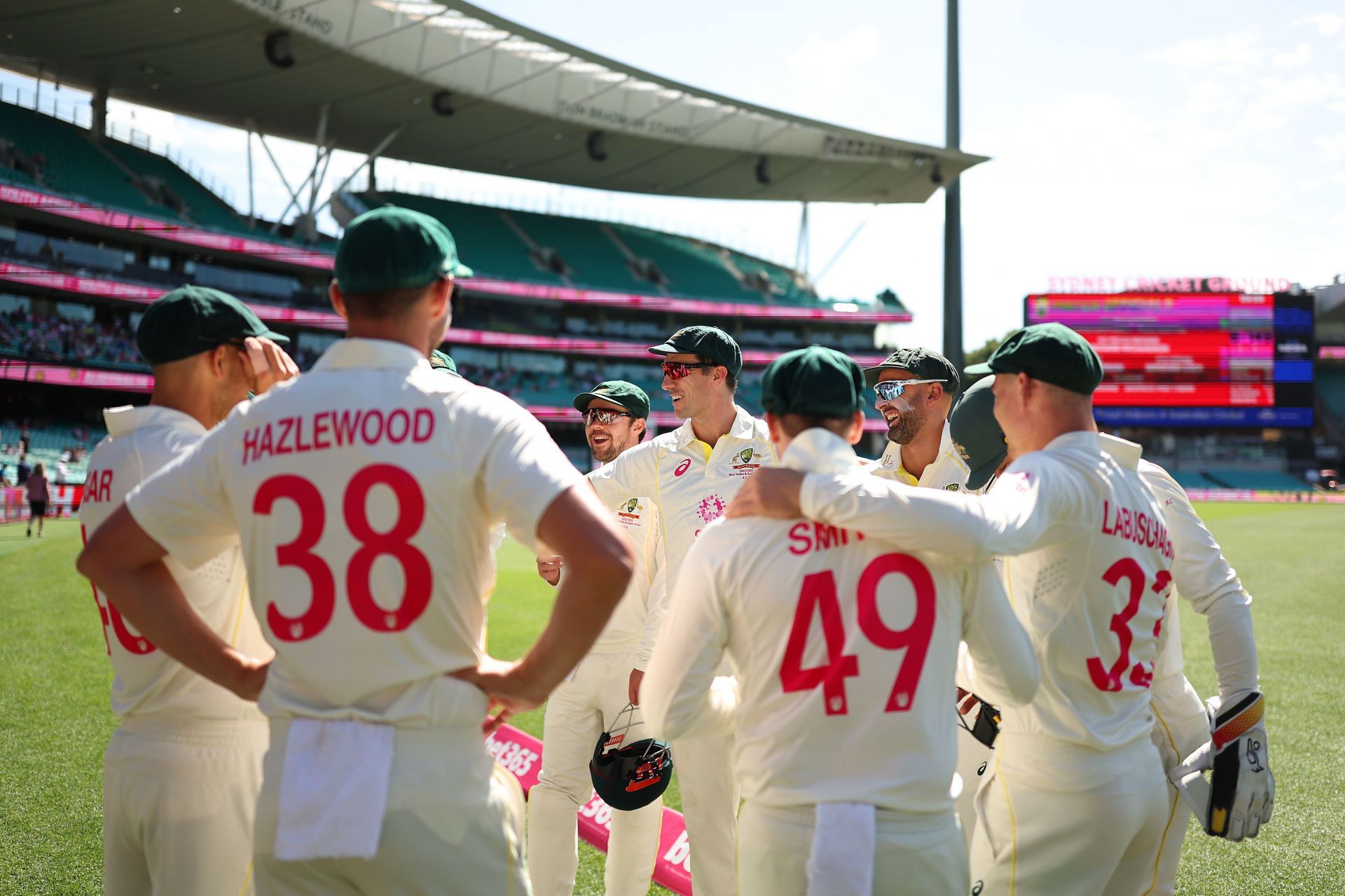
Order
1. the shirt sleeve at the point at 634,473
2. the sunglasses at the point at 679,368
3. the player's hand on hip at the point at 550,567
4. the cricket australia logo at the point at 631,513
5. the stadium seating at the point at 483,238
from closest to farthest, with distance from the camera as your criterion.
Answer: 1. the player's hand on hip at the point at 550,567
2. the sunglasses at the point at 679,368
3. the shirt sleeve at the point at 634,473
4. the cricket australia logo at the point at 631,513
5. the stadium seating at the point at 483,238

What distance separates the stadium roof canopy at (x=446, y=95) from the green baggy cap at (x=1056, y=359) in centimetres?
3140

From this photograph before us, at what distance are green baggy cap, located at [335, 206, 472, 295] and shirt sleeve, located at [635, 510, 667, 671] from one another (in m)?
2.52

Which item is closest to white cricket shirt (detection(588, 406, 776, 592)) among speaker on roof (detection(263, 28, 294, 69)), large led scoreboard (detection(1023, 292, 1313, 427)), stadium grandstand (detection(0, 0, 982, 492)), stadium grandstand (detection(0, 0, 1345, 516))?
stadium grandstand (detection(0, 0, 982, 492))

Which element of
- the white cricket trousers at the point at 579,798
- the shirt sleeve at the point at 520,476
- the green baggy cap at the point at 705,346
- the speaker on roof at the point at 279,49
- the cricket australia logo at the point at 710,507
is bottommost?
the white cricket trousers at the point at 579,798

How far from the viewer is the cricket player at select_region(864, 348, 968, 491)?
14.4ft

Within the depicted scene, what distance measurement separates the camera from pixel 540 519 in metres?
1.93

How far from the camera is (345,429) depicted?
1.96 meters

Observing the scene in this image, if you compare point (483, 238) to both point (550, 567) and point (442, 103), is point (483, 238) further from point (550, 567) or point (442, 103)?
point (550, 567)

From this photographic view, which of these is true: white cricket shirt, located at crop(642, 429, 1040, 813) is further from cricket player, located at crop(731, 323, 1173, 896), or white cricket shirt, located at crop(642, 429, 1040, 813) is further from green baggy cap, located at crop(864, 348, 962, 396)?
green baggy cap, located at crop(864, 348, 962, 396)

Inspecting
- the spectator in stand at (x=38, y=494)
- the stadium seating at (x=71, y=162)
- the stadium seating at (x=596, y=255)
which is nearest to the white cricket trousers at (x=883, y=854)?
the spectator in stand at (x=38, y=494)

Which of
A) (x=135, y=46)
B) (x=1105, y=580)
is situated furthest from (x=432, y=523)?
(x=135, y=46)

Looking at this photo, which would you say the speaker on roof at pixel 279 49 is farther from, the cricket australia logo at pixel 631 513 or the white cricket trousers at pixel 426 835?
the white cricket trousers at pixel 426 835

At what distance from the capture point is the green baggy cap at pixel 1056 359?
8.77ft

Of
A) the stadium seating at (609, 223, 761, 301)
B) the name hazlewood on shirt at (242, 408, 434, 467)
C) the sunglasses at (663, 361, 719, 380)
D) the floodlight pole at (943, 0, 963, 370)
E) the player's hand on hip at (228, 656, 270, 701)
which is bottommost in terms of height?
the player's hand on hip at (228, 656, 270, 701)
